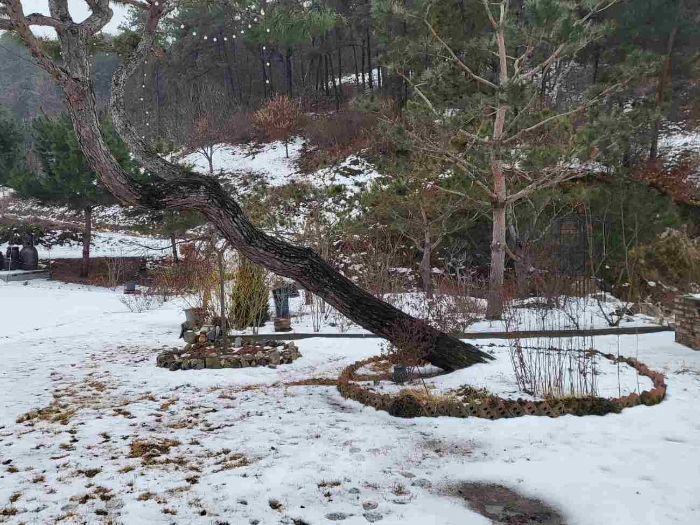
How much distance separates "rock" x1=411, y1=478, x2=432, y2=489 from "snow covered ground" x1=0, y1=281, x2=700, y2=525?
1cm

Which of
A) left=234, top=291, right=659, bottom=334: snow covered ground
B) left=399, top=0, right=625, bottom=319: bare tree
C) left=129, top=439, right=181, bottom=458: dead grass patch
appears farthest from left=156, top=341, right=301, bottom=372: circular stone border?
left=399, top=0, right=625, bottom=319: bare tree

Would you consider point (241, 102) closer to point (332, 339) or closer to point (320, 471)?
point (332, 339)

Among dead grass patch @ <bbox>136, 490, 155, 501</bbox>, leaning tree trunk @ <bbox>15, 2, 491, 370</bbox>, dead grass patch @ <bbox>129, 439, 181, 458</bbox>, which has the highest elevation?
leaning tree trunk @ <bbox>15, 2, 491, 370</bbox>

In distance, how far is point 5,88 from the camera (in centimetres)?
4150

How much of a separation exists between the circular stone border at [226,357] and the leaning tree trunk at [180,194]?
1728mm

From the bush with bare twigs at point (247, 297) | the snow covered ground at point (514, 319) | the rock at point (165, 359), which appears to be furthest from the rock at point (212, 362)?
the bush with bare twigs at point (247, 297)

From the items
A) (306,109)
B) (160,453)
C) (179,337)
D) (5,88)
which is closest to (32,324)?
(179,337)

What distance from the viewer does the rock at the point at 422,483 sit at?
3.27 metres

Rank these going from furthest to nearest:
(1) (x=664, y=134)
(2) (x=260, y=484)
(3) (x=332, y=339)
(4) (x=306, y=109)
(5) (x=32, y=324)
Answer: (4) (x=306, y=109) < (1) (x=664, y=134) < (5) (x=32, y=324) < (3) (x=332, y=339) < (2) (x=260, y=484)

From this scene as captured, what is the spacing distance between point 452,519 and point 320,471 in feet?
3.30

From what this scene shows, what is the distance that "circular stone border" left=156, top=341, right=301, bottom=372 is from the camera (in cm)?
662

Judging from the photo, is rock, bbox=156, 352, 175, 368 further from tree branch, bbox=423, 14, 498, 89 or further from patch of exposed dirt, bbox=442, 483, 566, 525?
tree branch, bbox=423, 14, 498, 89

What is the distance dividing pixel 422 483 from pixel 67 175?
1723 centimetres

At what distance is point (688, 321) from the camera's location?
685 cm
